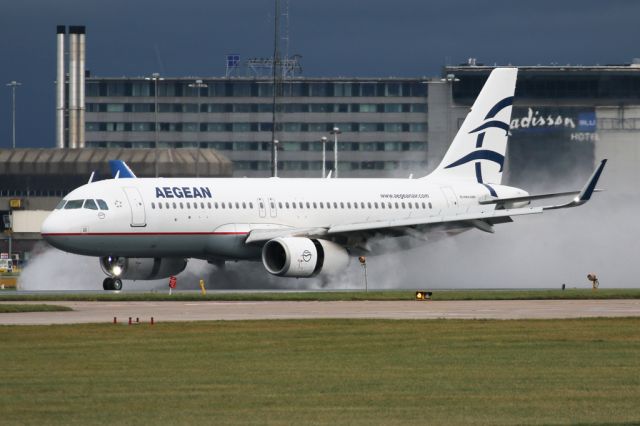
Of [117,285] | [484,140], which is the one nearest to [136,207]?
[117,285]

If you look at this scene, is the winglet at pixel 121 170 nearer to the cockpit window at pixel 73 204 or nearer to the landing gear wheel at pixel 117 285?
the cockpit window at pixel 73 204

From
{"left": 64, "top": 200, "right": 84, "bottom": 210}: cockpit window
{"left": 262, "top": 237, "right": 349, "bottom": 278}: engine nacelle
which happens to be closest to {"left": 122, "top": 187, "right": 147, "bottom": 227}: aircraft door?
{"left": 64, "top": 200, "right": 84, "bottom": 210}: cockpit window

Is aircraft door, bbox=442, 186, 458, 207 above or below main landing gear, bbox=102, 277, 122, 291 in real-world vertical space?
above

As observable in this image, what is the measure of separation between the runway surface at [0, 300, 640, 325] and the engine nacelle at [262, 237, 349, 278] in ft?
34.0

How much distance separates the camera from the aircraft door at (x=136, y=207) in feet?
196

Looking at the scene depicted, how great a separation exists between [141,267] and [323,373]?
36.0 meters

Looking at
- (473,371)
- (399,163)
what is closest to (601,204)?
(473,371)

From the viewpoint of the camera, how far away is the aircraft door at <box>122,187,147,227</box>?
196ft

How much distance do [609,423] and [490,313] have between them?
22.5 meters

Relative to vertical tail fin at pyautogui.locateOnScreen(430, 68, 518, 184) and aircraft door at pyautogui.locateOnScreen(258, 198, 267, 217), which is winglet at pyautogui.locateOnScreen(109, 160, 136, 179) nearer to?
aircraft door at pyautogui.locateOnScreen(258, 198, 267, 217)

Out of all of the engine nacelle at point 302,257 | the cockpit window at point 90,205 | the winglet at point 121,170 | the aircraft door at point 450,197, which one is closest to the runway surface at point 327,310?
the cockpit window at point 90,205

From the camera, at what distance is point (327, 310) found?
45.5m

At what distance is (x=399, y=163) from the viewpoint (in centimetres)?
17450

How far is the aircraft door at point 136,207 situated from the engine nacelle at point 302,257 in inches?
210
